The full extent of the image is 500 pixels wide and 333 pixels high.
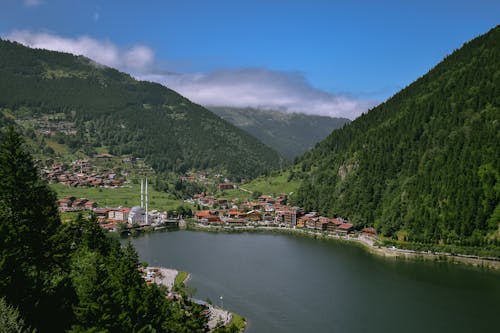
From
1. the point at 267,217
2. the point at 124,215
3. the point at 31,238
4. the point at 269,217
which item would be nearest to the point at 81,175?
the point at 124,215

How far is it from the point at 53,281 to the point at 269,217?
246 ft

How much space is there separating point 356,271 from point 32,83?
175m

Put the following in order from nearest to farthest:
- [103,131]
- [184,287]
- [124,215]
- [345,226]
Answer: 1. [184,287]
2. [345,226]
3. [124,215]
4. [103,131]

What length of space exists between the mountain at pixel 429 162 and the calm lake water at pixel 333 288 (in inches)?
406

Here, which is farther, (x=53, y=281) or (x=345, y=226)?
(x=345, y=226)

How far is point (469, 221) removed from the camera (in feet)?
214

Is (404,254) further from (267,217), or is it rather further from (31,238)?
(31,238)

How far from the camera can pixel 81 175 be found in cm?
13300

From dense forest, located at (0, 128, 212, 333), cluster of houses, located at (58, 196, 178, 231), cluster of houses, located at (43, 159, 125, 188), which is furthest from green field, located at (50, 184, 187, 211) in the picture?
dense forest, located at (0, 128, 212, 333)

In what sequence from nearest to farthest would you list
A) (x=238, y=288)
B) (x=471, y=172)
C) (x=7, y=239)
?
(x=7, y=239) → (x=238, y=288) → (x=471, y=172)

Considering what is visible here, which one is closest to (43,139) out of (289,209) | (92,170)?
(92,170)

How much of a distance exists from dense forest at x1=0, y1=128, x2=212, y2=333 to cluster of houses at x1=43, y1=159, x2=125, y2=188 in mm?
100285

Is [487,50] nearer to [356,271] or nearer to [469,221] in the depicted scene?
[469,221]

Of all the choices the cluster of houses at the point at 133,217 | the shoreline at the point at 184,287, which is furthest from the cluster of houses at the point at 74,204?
the shoreline at the point at 184,287
